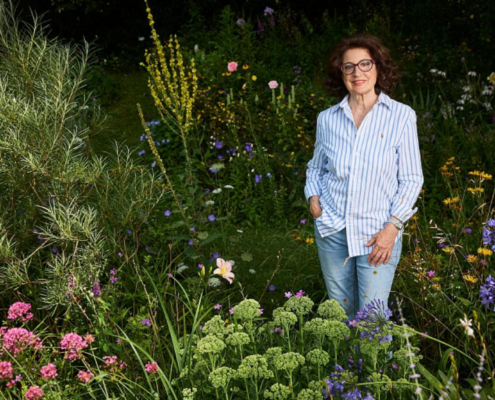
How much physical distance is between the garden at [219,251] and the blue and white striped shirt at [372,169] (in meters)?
0.21

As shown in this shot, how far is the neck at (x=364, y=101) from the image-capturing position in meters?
2.69

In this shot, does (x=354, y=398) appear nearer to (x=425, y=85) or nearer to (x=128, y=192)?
(x=128, y=192)

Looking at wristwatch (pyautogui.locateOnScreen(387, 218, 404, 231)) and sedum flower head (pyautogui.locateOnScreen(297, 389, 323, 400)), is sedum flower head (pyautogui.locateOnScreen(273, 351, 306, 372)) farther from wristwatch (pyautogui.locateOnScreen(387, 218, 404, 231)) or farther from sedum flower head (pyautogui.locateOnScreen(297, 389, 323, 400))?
wristwatch (pyautogui.locateOnScreen(387, 218, 404, 231))

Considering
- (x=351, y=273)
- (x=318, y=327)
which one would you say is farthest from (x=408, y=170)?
(x=318, y=327)

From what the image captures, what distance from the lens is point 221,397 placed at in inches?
94.0

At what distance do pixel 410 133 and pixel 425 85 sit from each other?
14.0 feet

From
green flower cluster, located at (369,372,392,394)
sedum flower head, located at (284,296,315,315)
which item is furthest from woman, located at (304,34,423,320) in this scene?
green flower cluster, located at (369,372,392,394)

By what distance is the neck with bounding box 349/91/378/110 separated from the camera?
269cm

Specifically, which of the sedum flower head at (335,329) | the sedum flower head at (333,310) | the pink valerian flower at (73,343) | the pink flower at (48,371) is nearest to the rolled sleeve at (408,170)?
the sedum flower head at (333,310)

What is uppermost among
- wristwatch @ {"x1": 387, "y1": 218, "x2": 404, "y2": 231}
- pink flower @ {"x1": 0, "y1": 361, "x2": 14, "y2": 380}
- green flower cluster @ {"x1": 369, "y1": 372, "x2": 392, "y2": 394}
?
wristwatch @ {"x1": 387, "y1": 218, "x2": 404, "y2": 231}

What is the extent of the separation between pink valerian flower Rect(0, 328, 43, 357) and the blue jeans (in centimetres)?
128

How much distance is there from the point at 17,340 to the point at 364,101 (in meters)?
1.77

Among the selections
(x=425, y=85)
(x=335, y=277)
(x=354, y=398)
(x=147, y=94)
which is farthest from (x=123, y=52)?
(x=354, y=398)

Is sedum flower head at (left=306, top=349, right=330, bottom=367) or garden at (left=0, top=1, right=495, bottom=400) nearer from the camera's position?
sedum flower head at (left=306, top=349, right=330, bottom=367)
